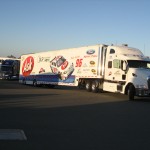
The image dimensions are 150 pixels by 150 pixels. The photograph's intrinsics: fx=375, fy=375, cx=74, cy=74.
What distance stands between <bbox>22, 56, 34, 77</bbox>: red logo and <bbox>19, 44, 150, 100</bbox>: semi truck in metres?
0.25

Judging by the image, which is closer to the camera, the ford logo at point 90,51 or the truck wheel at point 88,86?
the ford logo at point 90,51

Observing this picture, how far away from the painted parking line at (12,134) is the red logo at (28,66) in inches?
1182

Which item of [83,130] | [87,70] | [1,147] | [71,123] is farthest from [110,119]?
[87,70]

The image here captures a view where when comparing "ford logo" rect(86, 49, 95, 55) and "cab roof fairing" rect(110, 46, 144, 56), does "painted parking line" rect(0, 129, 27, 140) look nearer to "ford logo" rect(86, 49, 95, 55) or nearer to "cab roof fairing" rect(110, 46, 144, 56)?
"cab roof fairing" rect(110, 46, 144, 56)

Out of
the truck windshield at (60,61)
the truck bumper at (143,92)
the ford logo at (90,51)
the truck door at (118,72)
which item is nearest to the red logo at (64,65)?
the truck windshield at (60,61)

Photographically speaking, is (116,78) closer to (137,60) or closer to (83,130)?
(137,60)

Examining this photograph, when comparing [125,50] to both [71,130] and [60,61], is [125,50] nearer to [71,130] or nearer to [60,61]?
[60,61]

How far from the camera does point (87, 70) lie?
3058 cm

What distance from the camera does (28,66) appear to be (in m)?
41.3

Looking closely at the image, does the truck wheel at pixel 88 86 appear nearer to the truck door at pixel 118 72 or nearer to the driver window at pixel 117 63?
the truck door at pixel 118 72

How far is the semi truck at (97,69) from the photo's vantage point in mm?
24267

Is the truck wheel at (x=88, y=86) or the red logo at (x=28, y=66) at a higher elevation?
the red logo at (x=28, y=66)

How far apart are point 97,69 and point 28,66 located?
13.8 m

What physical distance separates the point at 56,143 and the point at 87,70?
70.8 feet
